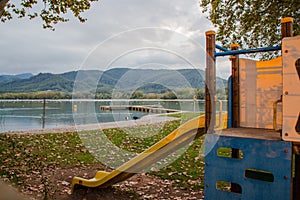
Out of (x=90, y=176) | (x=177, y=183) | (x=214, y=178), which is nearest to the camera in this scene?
(x=214, y=178)

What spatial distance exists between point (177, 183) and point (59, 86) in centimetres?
4602

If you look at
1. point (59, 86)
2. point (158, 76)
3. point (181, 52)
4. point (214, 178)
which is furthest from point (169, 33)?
point (59, 86)

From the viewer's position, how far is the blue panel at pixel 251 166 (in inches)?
90.9

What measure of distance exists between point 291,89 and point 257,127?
1.46 meters

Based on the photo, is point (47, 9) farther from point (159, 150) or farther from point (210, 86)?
point (210, 86)

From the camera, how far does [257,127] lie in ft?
11.9

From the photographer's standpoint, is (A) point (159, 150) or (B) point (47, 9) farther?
(B) point (47, 9)

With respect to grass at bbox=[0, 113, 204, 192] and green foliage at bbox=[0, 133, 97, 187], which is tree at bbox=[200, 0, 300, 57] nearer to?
grass at bbox=[0, 113, 204, 192]

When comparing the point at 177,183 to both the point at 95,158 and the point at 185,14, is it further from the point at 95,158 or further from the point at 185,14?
the point at 185,14

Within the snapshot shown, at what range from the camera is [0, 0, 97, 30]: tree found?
257 inches

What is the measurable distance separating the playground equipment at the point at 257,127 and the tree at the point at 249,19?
382 centimetres

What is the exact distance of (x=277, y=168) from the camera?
234cm

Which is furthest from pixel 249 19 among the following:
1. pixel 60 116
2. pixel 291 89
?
pixel 60 116

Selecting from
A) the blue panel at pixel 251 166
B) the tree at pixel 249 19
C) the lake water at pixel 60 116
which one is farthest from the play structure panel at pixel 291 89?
the lake water at pixel 60 116
